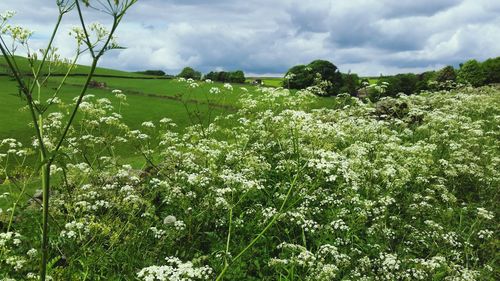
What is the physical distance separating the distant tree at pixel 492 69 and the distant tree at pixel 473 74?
1.36 feet

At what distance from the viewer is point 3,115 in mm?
26188

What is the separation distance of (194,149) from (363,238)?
4220mm

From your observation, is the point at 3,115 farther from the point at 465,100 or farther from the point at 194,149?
the point at 465,100

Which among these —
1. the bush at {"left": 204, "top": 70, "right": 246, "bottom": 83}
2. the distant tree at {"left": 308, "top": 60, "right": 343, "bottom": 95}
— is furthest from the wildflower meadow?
the bush at {"left": 204, "top": 70, "right": 246, "bottom": 83}

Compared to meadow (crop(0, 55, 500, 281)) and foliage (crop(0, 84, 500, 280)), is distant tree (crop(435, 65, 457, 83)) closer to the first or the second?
meadow (crop(0, 55, 500, 281))

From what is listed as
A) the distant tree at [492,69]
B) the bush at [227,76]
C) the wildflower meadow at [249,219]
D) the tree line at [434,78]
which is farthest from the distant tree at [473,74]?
the wildflower meadow at [249,219]

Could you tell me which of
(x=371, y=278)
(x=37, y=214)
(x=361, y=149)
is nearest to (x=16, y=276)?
(x=37, y=214)

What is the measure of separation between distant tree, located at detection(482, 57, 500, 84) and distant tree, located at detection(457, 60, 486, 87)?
0.41m

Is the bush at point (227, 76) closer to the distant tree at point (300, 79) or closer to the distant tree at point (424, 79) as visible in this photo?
the distant tree at point (424, 79)

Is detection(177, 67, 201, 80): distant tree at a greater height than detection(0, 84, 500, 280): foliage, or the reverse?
detection(177, 67, 201, 80): distant tree

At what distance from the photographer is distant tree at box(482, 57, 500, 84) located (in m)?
50.1

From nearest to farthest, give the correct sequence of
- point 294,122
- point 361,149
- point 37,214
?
1. point 294,122
2. point 37,214
3. point 361,149

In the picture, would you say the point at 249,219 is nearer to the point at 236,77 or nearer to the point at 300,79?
the point at 300,79

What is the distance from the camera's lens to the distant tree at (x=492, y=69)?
50066mm
